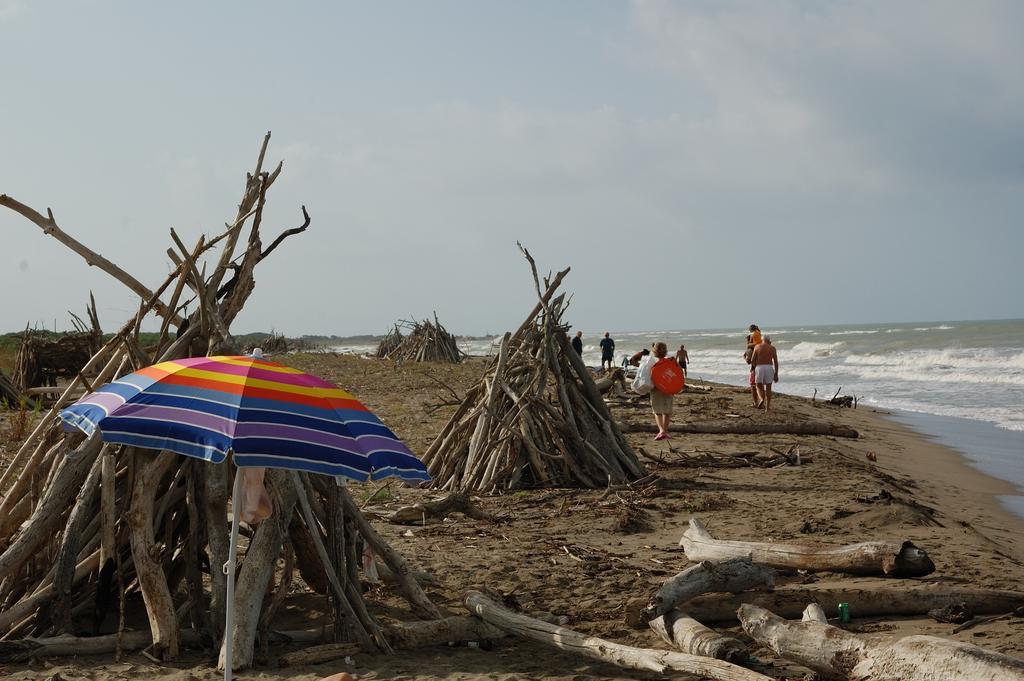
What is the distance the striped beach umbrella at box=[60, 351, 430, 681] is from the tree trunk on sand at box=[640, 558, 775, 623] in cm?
185

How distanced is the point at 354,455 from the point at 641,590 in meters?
2.79

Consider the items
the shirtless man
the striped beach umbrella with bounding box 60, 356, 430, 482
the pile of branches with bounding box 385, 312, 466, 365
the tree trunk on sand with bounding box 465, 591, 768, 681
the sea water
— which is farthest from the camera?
the pile of branches with bounding box 385, 312, 466, 365

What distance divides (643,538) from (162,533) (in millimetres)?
3537

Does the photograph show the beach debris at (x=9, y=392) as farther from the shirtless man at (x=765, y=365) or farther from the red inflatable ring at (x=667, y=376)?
the shirtless man at (x=765, y=365)

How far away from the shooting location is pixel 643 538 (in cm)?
678

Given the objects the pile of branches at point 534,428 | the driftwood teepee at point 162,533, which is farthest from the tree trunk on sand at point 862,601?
the pile of branches at point 534,428

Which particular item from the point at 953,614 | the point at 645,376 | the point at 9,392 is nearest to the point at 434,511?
the point at 953,614

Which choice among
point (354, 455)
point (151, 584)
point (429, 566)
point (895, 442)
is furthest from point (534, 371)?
point (895, 442)

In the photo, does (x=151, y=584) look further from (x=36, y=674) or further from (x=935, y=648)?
(x=935, y=648)

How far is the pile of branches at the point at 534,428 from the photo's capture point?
337 inches

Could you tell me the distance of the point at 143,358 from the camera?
474 cm

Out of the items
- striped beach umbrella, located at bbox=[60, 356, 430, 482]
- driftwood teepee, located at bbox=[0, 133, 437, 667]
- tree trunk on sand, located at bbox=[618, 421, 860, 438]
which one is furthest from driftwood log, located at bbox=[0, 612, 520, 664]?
tree trunk on sand, located at bbox=[618, 421, 860, 438]

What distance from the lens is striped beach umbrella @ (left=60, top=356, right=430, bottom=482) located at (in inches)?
115

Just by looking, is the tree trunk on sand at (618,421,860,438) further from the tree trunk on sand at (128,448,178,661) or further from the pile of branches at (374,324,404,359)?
the pile of branches at (374,324,404,359)
